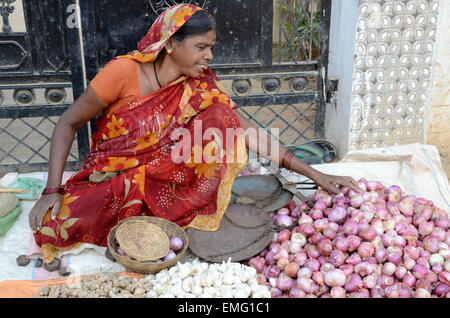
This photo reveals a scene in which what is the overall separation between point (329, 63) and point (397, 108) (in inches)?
23.6

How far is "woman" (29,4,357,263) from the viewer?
104 inches

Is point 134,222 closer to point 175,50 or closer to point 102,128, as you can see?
point 102,128

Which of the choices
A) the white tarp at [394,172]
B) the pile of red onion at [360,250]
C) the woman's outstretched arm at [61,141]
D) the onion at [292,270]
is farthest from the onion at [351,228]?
the woman's outstretched arm at [61,141]

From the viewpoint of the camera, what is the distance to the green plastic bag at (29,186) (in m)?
3.19

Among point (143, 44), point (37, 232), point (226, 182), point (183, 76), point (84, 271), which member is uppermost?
point (143, 44)

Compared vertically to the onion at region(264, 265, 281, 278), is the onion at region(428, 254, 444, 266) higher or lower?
higher

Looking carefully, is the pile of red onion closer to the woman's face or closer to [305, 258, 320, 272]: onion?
[305, 258, 320, 272]: onion

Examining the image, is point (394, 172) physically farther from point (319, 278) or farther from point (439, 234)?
point (319, 278)

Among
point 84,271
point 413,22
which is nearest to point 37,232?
point 84,271

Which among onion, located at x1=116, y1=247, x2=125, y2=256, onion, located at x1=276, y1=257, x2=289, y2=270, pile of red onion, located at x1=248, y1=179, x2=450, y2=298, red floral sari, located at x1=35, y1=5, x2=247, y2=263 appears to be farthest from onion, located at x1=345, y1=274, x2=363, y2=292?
onion, located at x1=116, y1=247, x2=125, y2=256

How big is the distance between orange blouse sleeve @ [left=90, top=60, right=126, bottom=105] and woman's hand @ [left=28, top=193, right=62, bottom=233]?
22.1 inches

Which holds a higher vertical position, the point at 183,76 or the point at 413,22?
the point at 413,22

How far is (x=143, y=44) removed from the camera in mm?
2758

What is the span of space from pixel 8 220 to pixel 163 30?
4.49ft
